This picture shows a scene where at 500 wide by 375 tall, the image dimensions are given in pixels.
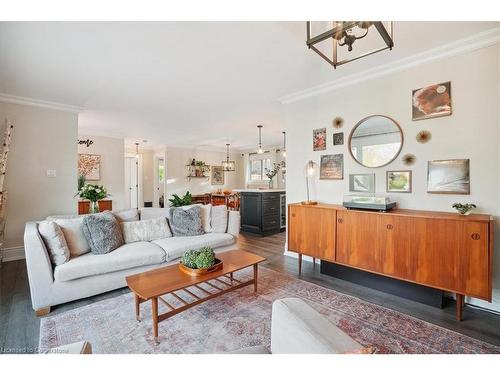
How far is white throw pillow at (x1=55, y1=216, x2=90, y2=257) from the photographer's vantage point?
2566mm

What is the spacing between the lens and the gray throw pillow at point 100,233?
103 inches

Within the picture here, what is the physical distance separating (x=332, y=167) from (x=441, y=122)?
1.27 meters

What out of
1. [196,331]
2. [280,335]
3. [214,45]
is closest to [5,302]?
[196,331]

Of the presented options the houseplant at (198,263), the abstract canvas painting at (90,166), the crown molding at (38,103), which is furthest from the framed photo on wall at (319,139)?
the abstract canvas painting at (90,166)

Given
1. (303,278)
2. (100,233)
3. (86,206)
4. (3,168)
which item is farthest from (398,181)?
(86,206)

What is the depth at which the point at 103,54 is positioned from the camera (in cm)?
247

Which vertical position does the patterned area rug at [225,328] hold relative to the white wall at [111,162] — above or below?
below

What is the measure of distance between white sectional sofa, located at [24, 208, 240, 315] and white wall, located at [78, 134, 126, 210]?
415cm

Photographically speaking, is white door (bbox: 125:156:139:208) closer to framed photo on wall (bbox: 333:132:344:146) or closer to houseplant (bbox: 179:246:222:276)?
framed photo on wall (bbox: 333:132:344:146)

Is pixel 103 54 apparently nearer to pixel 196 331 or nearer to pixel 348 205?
pixel 196 331

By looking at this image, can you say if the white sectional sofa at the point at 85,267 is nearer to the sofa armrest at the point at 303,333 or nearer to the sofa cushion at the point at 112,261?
the sofa cushion at the point at 112,261

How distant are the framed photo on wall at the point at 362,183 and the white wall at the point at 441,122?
0.05 m

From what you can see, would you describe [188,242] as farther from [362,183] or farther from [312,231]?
[362,183]

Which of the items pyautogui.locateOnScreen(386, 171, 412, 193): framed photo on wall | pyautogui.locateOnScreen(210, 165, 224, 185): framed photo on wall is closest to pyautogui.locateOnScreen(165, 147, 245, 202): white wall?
pyautogui.locateOnScreen(210, 165, 224, 185): framed photo on wall
